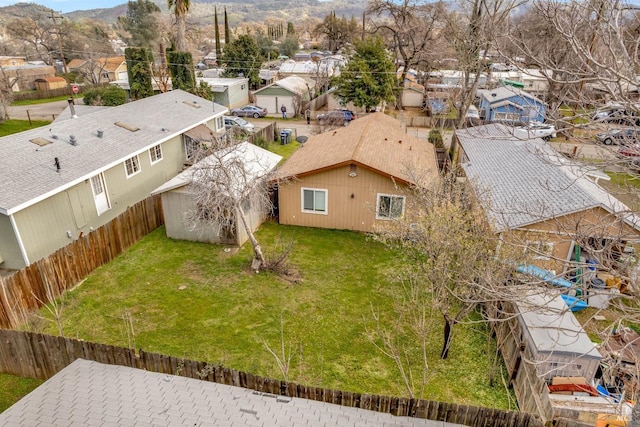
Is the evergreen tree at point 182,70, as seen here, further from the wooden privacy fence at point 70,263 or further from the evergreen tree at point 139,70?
the wooden privacy fence at point 70,263

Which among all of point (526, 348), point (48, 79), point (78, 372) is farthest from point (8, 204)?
point (48, 79)

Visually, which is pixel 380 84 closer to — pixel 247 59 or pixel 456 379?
pixel 247 59

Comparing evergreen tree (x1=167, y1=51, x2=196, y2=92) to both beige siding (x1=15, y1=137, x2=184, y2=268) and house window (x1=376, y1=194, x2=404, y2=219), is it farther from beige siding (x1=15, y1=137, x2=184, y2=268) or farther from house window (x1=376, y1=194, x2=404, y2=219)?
house window (x1=376, y1=194, x2=404, y2=219)

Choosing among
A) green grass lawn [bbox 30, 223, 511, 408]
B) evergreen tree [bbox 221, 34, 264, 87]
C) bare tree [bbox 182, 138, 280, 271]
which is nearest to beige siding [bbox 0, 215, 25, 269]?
green grass lawn [bbox 30, 223, 511, 408]

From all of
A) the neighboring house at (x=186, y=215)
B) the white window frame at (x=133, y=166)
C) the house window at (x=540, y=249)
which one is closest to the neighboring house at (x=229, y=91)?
the white window frame at (x=133, y=166)

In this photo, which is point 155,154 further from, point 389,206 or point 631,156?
point 631,156
